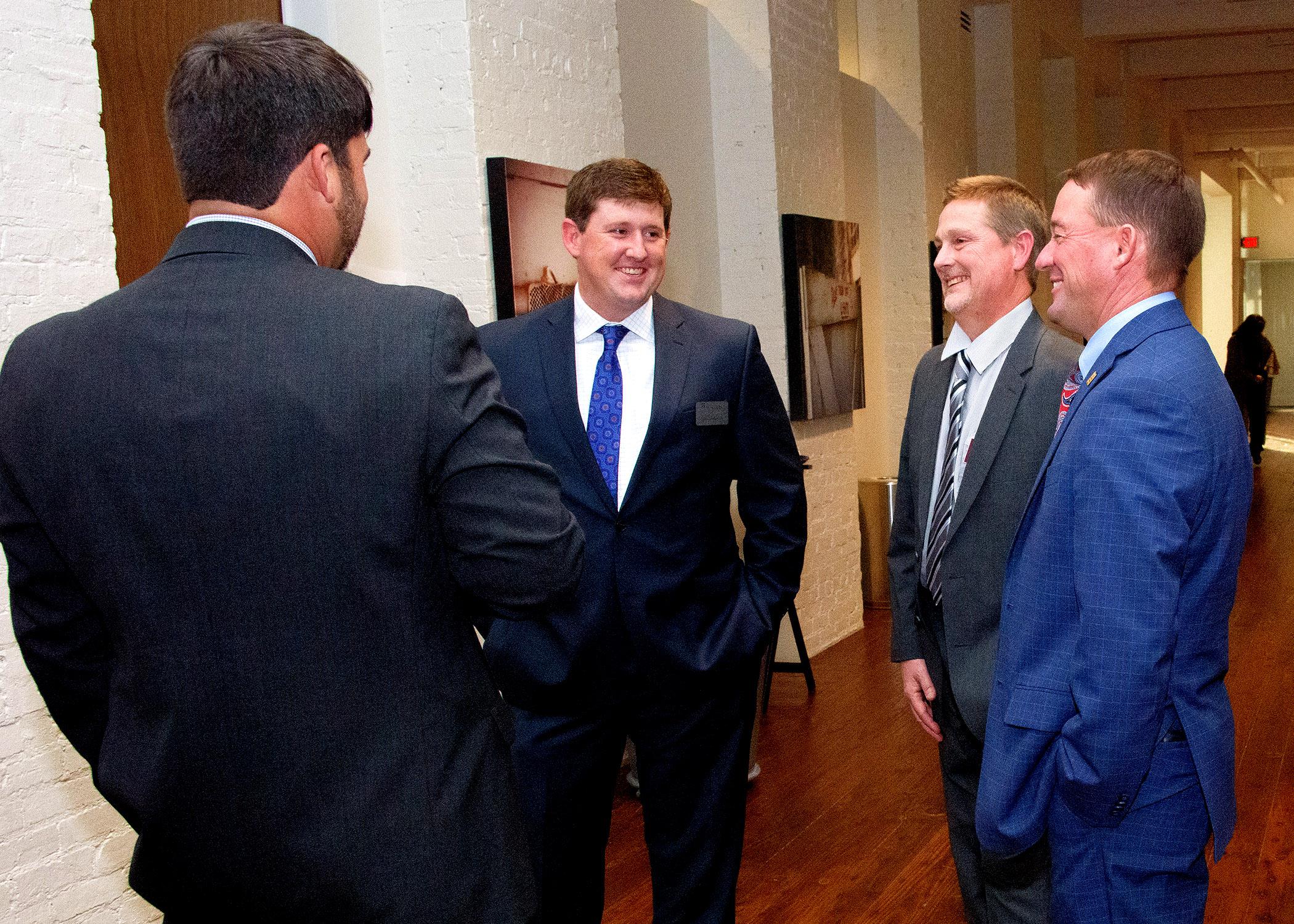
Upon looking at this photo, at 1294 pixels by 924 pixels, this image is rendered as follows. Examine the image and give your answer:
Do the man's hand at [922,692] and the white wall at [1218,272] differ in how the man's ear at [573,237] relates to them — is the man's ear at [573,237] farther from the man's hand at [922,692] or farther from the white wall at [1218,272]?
the white wall at [1218,272]

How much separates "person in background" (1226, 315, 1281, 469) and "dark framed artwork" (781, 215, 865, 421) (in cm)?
874

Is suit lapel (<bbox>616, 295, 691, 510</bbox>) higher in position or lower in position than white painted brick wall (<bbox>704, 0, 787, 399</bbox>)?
lower

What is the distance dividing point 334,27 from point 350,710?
295cm

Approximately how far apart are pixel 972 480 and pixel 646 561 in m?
0.66

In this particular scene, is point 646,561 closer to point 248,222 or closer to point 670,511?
point 670,511

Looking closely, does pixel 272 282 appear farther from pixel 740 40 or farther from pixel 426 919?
pixel 740 40

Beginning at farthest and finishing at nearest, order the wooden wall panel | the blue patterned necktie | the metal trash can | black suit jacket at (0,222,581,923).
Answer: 1. the metal trash can
2. the wooden wall panel
3. the blue patterned necktie
4. black suit jacket at (0,222,581,923)

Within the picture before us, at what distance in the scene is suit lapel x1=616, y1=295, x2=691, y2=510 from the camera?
93.5 inches

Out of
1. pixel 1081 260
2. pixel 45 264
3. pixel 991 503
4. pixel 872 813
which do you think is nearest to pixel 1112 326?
pixel 1081 260

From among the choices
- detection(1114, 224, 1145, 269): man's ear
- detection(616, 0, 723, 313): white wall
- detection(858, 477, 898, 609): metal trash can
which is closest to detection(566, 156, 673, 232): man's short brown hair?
detection(1114, 224, 1145, 269): man's ear

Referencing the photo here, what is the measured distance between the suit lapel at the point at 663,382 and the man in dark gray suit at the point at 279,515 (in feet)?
3.33

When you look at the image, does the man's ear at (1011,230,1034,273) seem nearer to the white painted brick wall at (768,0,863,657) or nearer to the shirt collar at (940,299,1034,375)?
the shirt collar at (940,299,1034,375)

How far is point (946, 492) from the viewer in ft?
8.12

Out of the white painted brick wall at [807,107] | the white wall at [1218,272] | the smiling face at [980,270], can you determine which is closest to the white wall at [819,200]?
the white painted brick wall at [807,107]
